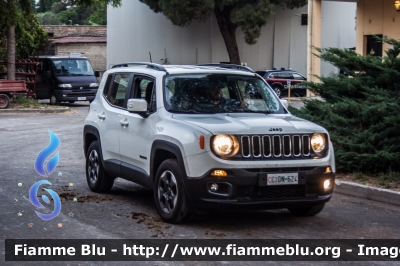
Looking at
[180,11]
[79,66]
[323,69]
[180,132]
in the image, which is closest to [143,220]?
[180,132]

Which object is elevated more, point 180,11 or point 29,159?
point 180,11

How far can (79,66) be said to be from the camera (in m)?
30.7

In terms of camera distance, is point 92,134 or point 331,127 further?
point 331,127

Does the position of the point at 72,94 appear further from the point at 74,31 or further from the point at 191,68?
the point at 74,31

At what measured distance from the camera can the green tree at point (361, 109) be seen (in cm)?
1094

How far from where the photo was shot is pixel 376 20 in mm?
26422

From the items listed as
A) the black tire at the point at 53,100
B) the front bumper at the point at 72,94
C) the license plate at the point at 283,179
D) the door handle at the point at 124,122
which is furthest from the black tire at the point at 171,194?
the black tire at the point at 53,100

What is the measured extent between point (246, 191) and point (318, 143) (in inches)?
42.7

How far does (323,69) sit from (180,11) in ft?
38.0

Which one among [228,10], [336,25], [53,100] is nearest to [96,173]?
[53,100]

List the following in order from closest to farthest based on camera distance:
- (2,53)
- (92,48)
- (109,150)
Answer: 1. (109,150)
2. (2,53)
3. (92,48)

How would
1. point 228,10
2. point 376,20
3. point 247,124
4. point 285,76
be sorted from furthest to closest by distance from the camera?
point 228,10 < point 285,76 < point 376,20 < point 247,124

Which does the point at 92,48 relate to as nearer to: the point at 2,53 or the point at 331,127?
the point at 2,53

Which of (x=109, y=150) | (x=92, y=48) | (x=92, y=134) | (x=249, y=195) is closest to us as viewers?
(x=249, y=195)
